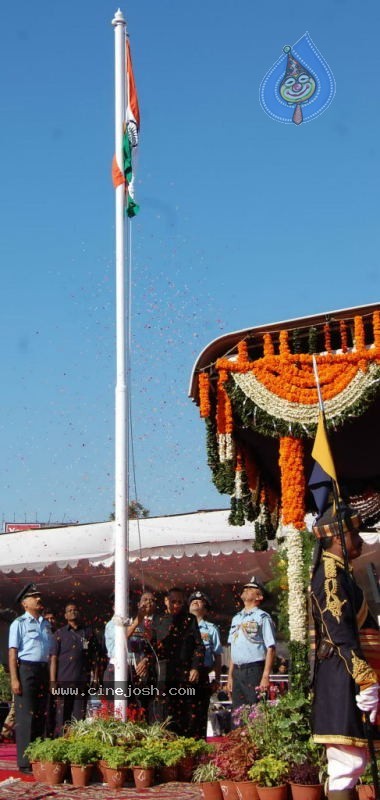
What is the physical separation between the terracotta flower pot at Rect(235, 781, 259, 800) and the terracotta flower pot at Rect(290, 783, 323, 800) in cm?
32

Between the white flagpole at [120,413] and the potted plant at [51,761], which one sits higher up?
the white flagpole at [120,413]

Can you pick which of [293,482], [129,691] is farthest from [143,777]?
[293,482]

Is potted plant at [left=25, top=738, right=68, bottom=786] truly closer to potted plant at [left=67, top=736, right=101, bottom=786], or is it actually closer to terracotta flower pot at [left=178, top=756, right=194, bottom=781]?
potted plant at [left=67, top=736, right=101, bottom=786]

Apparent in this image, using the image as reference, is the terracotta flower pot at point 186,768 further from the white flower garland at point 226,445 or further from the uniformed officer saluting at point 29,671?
the white flower garland at point 226,445

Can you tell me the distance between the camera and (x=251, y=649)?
9.48 meters

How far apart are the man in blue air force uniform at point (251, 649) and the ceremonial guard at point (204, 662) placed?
0.45 m

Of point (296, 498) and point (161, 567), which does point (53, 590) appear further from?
point (296, 498)

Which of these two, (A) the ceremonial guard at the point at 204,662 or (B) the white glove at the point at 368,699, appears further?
(A) the ceremonial guard at the point at 204,662

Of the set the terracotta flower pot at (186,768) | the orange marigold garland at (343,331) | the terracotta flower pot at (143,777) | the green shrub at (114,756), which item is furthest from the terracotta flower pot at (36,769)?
the orange marigold garland at (343,331)

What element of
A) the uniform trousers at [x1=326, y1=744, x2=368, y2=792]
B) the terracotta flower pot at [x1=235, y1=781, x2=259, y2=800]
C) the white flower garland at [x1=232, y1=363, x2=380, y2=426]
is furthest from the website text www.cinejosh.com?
the uniform trousers at [x1=326, y1=744, x2=368, y2=792]

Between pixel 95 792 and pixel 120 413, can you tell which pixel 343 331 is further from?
pixel 95 792

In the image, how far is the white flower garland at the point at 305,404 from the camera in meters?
8.28

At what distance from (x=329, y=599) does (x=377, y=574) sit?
8718 millimetres

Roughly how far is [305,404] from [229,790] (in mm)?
3213
